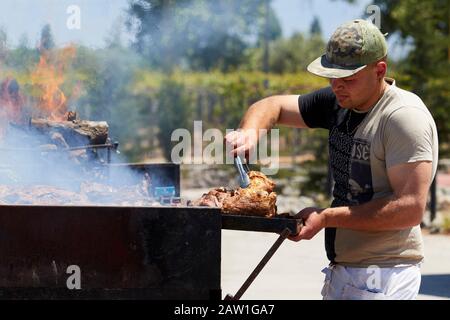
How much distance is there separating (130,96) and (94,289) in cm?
1178

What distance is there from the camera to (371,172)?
144 inches

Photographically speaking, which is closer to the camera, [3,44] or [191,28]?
[3,44]

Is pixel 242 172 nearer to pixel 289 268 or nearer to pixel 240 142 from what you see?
pixel 240 142

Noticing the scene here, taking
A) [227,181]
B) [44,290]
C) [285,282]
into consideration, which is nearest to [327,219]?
[44,290]

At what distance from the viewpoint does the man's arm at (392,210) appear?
136 inches

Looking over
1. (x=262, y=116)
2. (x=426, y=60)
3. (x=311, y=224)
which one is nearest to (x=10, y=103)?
(x=262, y=116)

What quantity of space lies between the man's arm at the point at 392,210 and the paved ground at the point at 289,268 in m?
3.70

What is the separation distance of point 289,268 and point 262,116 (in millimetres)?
4664

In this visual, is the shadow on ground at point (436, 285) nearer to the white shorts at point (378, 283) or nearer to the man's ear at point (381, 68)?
the white shorts at point (378, 283)

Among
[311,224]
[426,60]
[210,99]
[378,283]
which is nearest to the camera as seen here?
[311,224]

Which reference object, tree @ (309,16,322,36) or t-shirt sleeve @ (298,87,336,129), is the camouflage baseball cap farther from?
tree @ (309,16,322,36)

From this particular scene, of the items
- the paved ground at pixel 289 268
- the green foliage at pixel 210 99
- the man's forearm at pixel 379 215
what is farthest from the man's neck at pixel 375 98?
the green foliage at pixel 210 99

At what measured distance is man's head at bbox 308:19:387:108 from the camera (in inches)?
139
